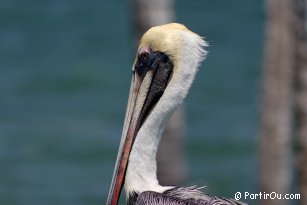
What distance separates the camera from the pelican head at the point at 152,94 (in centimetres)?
760

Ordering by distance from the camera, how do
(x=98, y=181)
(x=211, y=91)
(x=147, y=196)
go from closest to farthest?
(x=147, y=196) < (x=98, y=181) < (x=211, y=91)

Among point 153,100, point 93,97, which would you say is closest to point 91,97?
point 93,97

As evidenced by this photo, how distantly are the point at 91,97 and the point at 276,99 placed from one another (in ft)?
33.6

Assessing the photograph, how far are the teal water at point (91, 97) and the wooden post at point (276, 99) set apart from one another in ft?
17.6

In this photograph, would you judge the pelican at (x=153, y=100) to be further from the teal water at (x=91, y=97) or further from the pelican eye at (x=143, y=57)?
the teal water at (x=91, y=97)

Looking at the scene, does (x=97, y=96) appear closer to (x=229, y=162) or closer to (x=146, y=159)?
(x=229, y=162)

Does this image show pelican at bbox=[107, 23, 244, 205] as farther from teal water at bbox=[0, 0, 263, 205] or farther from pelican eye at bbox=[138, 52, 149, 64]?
teal water at bbox=[0, 0, 263, 205]

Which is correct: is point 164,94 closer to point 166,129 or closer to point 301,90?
point 301,90

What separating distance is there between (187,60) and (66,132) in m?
11.5

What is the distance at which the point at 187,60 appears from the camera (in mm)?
7586

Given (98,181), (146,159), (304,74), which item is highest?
(304,74)

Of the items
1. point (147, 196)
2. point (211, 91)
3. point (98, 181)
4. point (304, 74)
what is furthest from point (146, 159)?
point (211, 91)

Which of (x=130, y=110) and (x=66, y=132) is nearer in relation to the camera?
(x=130, y=110)

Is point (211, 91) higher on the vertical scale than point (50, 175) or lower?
higher
